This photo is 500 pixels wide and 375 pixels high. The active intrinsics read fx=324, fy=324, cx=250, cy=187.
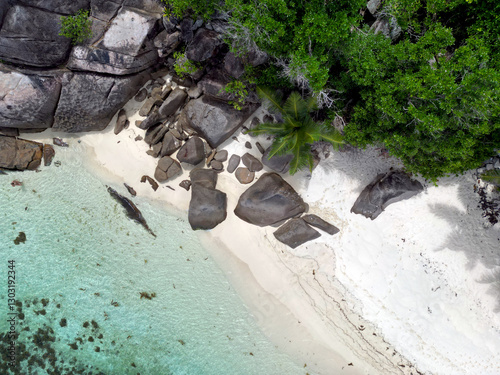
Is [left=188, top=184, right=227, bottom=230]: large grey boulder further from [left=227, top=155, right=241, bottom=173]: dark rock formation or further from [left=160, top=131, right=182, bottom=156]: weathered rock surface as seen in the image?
[left=160, top=131, right=182, bottom=156]: weathered rock surface

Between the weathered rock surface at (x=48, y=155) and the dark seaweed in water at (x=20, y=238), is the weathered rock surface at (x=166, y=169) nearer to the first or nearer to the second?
the weathered rock surface at (x=48, y=155)

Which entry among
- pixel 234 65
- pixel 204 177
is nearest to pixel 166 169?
pixel 204 177

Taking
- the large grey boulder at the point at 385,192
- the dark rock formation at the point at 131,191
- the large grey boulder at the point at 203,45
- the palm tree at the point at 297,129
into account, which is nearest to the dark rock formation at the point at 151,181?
the dark rock formation at the point at 131,191

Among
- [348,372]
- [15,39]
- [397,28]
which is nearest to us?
[397,28]

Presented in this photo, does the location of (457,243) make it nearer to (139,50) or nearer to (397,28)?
(397,28)

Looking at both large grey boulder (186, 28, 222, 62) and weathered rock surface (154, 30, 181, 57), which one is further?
weathered rock surface (154, 30, 181, 57)

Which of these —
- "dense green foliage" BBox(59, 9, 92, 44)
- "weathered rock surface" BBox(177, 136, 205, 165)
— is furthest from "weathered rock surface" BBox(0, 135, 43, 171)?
"weathered rock surface" BBox(177, 136, 205, 165)

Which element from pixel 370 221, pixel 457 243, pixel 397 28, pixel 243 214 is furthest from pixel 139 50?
pixel 457 243
